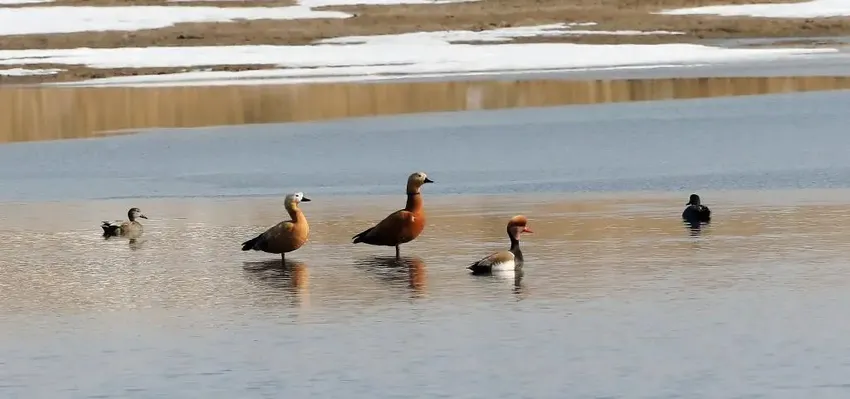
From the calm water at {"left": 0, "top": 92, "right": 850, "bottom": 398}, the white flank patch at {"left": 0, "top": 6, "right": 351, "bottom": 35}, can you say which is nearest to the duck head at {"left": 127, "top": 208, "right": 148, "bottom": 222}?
the calm water at {"left": 0, "top": 92, "right": 850, "bottom": 398}

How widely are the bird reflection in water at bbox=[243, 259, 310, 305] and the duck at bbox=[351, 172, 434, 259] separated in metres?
0.60

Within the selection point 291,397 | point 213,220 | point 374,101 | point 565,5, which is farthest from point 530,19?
point 291,397

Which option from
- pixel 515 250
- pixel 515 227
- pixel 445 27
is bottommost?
pixel 515 250

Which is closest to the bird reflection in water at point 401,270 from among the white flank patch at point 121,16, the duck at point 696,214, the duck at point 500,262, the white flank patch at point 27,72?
the duck at point 500,262

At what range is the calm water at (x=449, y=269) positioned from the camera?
25.4ft

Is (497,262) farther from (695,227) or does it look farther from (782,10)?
(782,10)

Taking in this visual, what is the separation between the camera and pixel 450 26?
44.6 meters

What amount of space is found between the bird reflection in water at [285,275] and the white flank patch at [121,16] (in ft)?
112

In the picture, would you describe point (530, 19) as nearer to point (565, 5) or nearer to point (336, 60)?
point (565, 5)

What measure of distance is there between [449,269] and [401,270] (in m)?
0.34

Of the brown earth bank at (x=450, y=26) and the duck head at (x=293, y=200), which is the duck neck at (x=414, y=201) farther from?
the brown earth bank at (x=450, y=26)

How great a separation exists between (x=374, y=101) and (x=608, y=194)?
11.6m

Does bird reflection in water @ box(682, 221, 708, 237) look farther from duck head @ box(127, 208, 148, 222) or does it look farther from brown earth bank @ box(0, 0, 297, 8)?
brown earth bank @ box(0, 0, 297, 8)

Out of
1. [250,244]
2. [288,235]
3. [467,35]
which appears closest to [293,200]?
[288,235]
